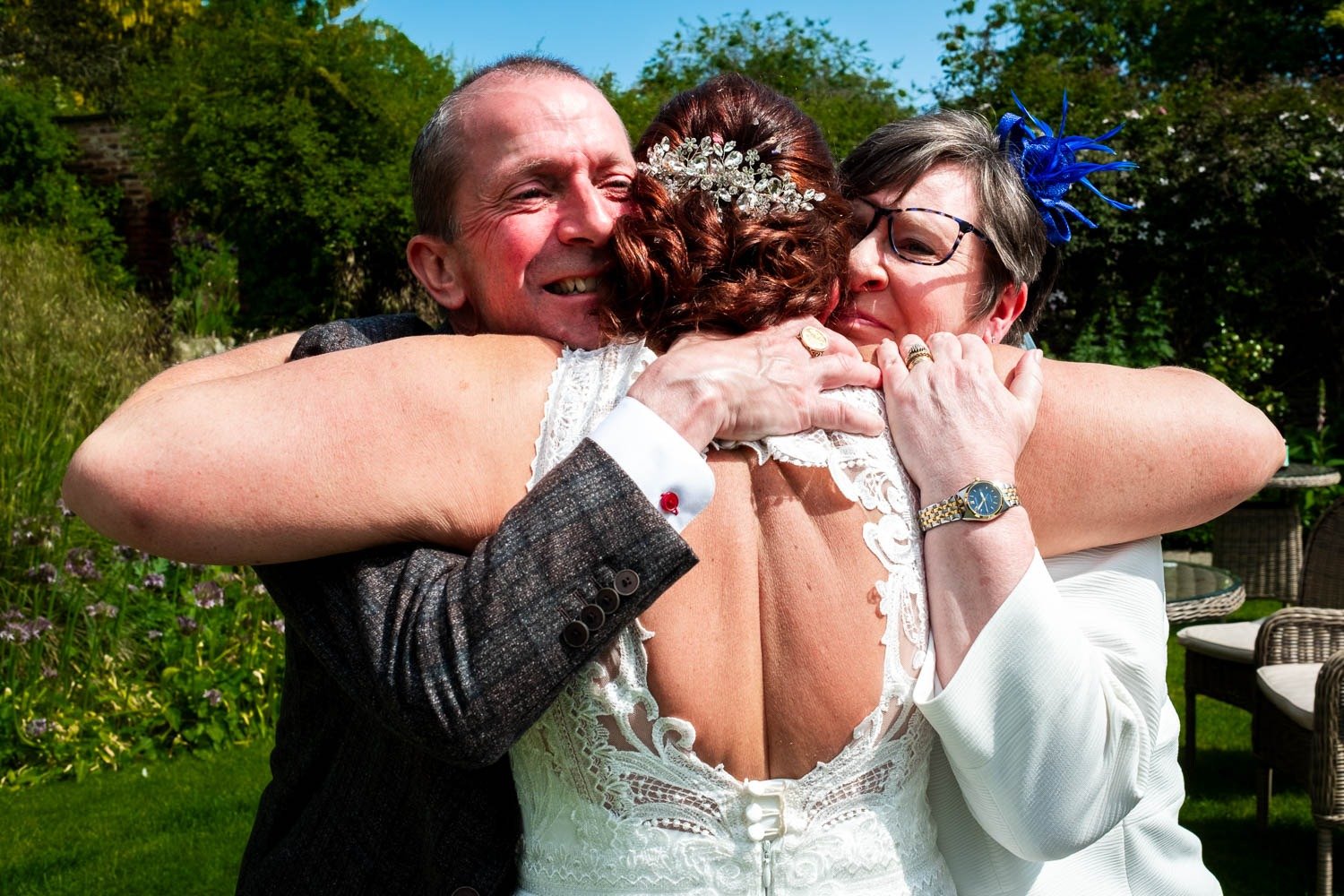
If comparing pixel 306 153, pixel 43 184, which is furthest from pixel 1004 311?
pixel 43 184

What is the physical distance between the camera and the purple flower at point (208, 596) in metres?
6.28

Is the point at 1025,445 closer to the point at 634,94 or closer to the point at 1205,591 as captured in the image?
the point at 1205,591

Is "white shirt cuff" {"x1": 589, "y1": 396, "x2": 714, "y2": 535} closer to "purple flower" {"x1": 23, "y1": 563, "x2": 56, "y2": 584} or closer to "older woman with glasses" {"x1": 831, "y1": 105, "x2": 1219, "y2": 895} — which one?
"older woman with glasses" {"x1": 831, "y1": 105, "x2": 1219, "y2": 895}

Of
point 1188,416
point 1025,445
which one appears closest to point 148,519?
point 1025,445

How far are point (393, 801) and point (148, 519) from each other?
588mm

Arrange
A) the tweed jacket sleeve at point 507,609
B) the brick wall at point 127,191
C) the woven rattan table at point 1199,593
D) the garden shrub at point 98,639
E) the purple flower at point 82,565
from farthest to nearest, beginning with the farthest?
the brick wall at point 127,191 < the woven rattan table at point 1199,593 < the purple flower at point 82,565 < the garden shrub at point 98,639 < the tweed jacket sleeve at point 507,609

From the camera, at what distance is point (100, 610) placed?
6.07m

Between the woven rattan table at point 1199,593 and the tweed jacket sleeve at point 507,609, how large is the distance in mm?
5705

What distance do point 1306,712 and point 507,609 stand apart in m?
4.68

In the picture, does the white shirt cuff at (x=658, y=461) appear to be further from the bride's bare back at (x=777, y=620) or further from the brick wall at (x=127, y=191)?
the brick wall at (x=127, y=191)

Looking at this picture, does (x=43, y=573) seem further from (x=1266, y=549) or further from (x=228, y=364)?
(x=1266, y=549)

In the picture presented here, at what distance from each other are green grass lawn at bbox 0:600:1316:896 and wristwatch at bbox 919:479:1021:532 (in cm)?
409

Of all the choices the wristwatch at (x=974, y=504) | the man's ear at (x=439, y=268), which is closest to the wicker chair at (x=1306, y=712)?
the wristwatch at (x=974, y=504)

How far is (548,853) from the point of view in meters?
1.62
